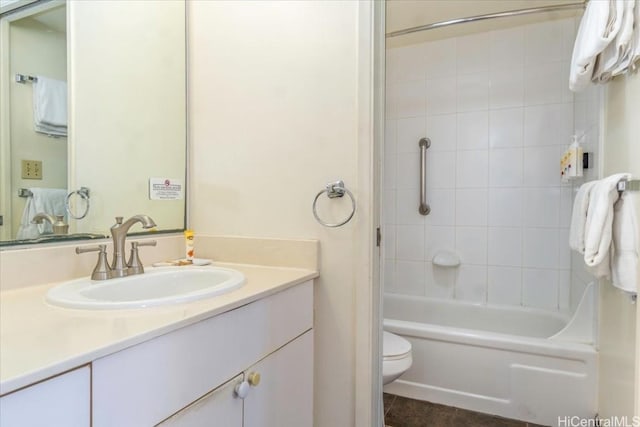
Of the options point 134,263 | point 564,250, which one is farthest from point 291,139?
point 564,250

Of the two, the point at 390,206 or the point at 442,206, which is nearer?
the point at 442,206

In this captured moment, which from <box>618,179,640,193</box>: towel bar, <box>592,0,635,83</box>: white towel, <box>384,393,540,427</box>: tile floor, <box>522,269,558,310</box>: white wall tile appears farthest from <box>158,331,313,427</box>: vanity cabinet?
<box>522,269,558,310</box>: white wall tile

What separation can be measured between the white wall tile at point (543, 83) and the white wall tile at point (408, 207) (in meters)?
0.95

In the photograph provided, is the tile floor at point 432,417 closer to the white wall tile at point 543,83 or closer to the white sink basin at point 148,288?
the white sink basin at point 148,288

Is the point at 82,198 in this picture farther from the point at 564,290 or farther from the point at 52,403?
the point at 564,290

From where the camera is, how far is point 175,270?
1.17 meters

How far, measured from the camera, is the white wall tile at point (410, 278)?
261cm

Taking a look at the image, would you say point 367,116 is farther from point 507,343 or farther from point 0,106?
point 507,343

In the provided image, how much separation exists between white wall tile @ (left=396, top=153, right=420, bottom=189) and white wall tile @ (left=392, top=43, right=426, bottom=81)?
23.3 inches

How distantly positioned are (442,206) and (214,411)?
215 centimetres

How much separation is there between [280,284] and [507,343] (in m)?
1.37

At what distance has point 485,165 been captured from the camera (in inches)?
94.0

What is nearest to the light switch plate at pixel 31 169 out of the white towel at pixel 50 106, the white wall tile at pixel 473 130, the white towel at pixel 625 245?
the white towel at pixel 50 106

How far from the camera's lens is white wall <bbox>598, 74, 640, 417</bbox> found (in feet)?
3.88
